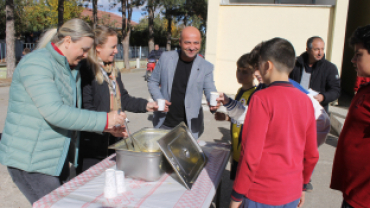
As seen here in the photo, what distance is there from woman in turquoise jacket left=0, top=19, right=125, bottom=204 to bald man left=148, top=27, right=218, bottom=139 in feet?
4.68

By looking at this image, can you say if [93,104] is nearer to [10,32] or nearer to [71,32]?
[71,32]

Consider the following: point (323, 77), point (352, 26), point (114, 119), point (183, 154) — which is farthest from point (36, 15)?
point (183, 154)

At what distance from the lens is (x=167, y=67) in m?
3.15

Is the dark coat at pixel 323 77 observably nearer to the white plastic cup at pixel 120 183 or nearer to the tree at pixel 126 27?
the white plastic cup at pixel 120 183

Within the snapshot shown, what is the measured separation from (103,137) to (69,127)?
2.86ft

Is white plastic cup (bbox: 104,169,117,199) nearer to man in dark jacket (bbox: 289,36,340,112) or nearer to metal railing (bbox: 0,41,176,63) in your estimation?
man in dark jacket (bbox: 289,36,340,112)

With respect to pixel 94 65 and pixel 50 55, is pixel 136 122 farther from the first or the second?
pixel 50 55

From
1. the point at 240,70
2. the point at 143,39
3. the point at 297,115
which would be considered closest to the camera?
the point at 297,115

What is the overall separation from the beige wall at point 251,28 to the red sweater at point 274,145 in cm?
756

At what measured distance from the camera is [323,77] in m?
3.65

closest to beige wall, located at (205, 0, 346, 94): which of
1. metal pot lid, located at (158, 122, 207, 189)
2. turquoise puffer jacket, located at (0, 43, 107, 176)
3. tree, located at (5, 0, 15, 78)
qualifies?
metal pot lid, located at (158, 122, 207, 189)

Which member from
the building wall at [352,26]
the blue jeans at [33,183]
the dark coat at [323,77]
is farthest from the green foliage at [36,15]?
the blue jeans at [33,183]

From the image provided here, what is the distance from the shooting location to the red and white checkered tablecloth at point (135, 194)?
1460mm

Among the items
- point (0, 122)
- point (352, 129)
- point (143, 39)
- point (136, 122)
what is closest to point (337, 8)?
point (136, 122)
